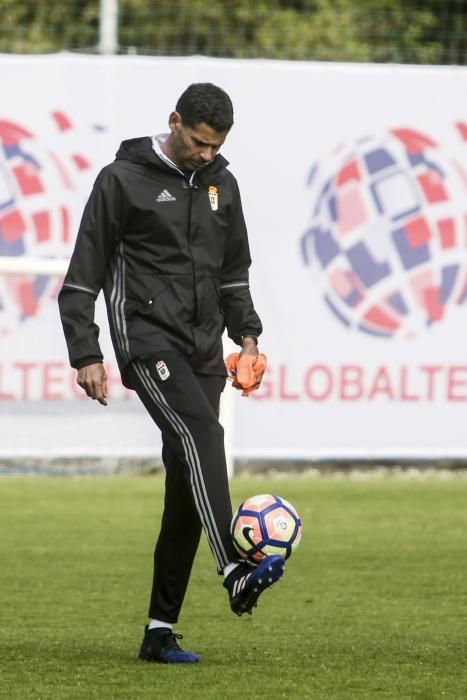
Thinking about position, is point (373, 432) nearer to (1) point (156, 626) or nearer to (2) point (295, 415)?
(2) point (295, 415)

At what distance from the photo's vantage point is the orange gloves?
638 centimetres

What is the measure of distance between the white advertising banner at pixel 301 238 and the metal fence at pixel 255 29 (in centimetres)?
236

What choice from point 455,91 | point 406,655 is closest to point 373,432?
point 455,91

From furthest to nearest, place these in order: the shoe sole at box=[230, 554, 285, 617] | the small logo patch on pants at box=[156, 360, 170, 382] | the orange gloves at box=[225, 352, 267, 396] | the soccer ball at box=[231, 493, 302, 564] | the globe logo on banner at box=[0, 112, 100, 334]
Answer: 1. the globe logo on banner at box=[0, 112, 100, 334]
2. the orange gloves at box=[225, 352, 267, 396]
3. the small logo patch on pants at box=[156, 360, 170, 382]
4. the soccer ball at box=[231, 493, 302, 564]
5. the shoe sole at box=[230, 554, 285, 617]

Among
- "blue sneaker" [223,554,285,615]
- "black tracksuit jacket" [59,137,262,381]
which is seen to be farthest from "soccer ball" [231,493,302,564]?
"black tracksuit jacket" [59,137,262,381]

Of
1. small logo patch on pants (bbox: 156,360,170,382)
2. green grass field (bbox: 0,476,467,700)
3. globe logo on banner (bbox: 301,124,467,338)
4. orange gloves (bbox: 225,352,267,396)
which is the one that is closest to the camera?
green grass field (bbox: 0,476,467,700)

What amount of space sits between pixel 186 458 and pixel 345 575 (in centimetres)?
354

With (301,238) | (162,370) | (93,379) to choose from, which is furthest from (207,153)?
(301,238)

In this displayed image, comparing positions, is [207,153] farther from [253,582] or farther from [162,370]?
[253,582]

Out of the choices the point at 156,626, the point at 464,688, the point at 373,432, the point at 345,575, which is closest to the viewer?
the point at 464,688

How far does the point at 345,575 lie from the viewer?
943 cm

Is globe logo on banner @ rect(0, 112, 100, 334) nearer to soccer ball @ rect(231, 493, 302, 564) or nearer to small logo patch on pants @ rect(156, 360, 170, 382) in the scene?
small logo patch on pants @ rect(156, 360, 170, 382)

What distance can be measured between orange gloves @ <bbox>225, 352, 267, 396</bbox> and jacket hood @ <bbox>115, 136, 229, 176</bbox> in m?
0.70

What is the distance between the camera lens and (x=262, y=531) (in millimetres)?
5887
